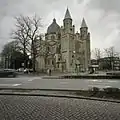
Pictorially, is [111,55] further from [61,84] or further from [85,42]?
[61,84]

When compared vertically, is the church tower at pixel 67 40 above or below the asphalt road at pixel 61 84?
above

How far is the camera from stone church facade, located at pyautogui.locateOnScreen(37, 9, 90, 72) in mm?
92188

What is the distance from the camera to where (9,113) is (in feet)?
24.5

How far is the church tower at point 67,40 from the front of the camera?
91.5m

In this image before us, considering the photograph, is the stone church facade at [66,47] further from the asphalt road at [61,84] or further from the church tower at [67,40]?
the asphalt road at [61,84]

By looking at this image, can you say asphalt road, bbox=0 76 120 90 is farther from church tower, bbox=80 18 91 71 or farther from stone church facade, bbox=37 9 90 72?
church tower, bbox=80 18 91 71

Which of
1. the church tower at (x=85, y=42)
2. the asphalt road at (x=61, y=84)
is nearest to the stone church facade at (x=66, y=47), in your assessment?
the church tower at (x=85, y=42)

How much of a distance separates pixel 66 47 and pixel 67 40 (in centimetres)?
318

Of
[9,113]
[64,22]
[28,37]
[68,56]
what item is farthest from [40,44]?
[9,113]

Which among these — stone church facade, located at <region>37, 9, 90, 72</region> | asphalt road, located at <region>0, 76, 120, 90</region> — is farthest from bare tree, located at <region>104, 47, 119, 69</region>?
asphalt road, located at <region>0, 76, 120, 90</region>

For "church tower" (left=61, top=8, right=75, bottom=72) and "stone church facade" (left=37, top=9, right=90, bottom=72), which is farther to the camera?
"stone church facade" (left=37, top=9, right=90, bottom=72)

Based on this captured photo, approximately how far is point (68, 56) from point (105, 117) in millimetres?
84313

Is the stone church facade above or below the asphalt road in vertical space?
above

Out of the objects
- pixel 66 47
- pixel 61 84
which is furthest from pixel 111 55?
pixel 61 84
